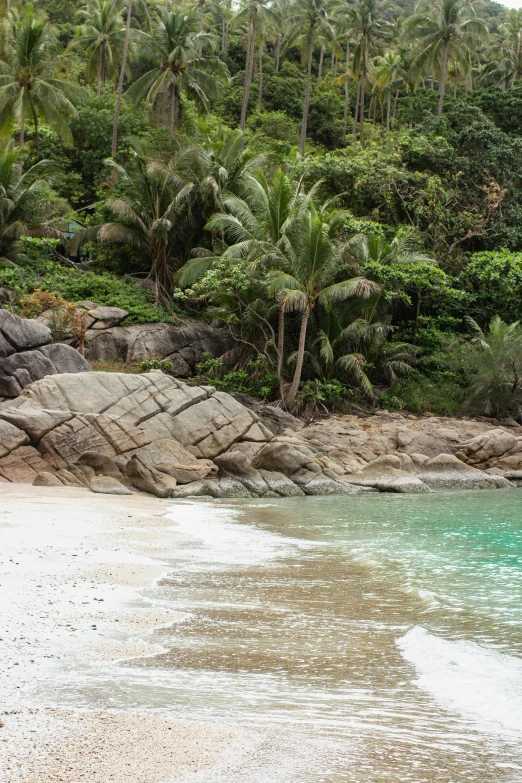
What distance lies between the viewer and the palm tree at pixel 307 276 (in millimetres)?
24031

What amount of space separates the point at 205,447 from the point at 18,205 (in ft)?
49.8

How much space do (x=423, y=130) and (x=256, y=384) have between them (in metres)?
15.5

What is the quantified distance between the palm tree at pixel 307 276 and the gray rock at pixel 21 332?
703 cm

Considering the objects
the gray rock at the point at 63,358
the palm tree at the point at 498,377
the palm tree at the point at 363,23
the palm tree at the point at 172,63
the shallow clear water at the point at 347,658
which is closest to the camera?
the shallow clear water at the point at 347,658

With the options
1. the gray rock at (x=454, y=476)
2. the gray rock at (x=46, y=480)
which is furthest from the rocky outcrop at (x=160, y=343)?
the gray rock at (x=46, y=480)

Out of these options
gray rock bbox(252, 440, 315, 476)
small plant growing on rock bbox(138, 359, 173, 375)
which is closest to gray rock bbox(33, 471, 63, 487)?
gray rock bbox(252, 440, 315, 476)

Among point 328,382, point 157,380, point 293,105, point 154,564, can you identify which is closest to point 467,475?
point 328,382

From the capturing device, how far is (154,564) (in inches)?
330

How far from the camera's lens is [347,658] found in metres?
5.36

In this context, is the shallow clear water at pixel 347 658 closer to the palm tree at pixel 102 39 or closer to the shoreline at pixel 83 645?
the shoreline at pixel 83 645

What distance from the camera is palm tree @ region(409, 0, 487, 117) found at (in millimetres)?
42531

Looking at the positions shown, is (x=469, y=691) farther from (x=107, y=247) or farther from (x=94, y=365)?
(x=107, y=247)

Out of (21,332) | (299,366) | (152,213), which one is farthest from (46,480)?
(152,213)

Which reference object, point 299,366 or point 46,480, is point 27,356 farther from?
point 299,366
